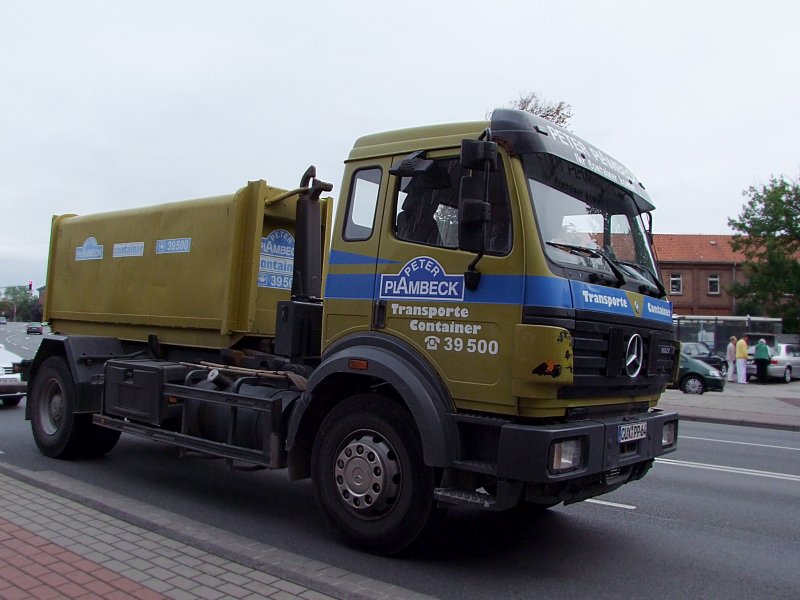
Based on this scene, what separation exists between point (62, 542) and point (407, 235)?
10.3ft

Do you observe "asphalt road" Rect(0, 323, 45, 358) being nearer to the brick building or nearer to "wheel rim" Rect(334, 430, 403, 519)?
"wheel rim" Rect(334, 430, 403, 519)

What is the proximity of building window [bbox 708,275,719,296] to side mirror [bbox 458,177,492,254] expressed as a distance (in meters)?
59.1

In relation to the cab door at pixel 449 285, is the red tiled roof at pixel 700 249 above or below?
above

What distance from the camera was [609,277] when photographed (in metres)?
4.91

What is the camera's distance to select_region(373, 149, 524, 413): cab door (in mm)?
4508

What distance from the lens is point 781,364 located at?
26.9 m

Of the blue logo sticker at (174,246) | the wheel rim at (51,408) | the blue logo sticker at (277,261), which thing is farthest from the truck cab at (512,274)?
the wheel rim at (51,408)

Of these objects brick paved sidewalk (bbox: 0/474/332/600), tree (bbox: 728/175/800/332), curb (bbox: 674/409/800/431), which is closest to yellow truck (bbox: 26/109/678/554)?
brick paved sidewalk (bbox: 0/474/332/600)

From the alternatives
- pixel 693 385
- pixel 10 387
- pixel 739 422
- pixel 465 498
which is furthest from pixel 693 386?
pixel 465 498

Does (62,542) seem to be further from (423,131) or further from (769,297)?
(769,297)

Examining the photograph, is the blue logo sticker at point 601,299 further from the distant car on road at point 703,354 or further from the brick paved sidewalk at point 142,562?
the distant car on road at point 703,354

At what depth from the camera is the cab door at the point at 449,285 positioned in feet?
14.8

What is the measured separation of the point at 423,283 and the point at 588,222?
50.6 inches

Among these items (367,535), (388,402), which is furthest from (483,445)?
(367,535)
